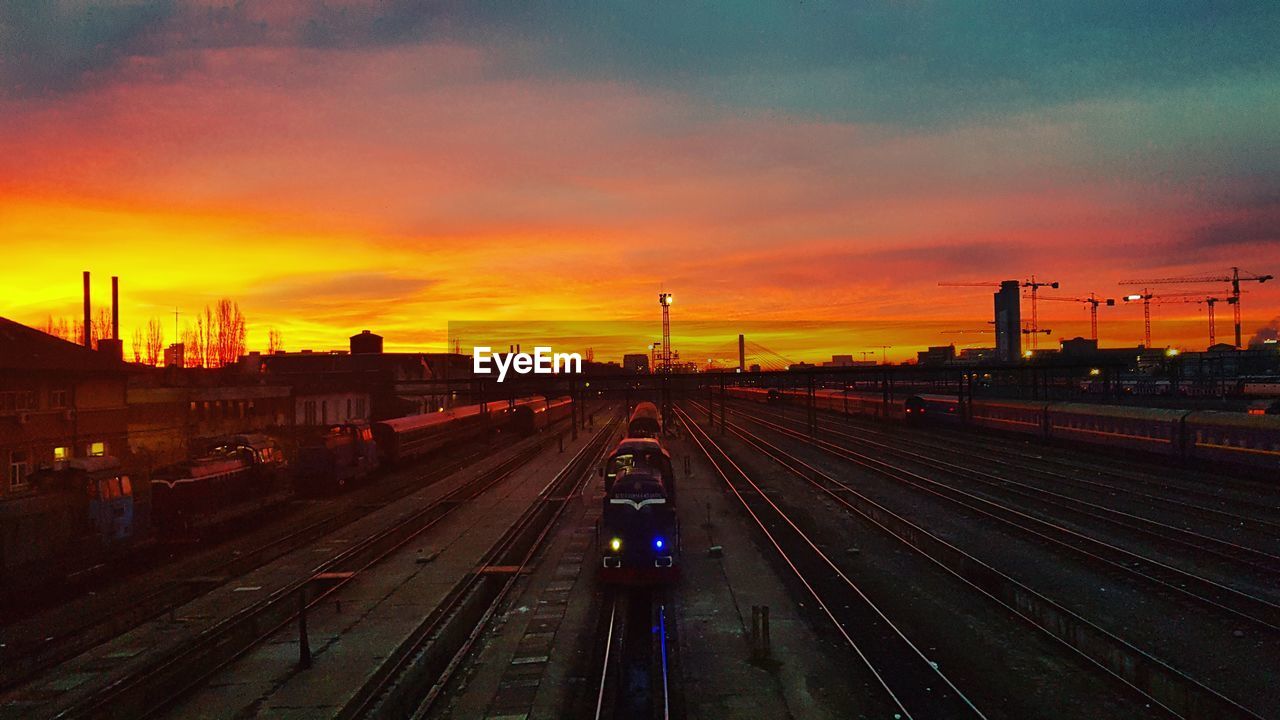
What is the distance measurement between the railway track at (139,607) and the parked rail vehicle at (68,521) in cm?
243

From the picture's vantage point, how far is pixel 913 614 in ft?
60.3

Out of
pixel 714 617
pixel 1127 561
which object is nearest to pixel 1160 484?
pixel 1127 561

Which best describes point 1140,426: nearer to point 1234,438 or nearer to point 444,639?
point 1234,438

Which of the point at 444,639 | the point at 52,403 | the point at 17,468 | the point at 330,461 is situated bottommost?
the point at 444,639

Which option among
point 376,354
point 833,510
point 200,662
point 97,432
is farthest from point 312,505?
point 376,354

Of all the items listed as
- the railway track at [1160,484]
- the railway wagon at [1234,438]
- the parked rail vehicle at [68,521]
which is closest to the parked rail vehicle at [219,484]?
the parked rail vehicle at [68,521]

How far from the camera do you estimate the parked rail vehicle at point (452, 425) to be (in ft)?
162

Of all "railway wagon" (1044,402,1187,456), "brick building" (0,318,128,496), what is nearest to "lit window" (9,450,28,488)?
"brick building" (0,318,128,496)

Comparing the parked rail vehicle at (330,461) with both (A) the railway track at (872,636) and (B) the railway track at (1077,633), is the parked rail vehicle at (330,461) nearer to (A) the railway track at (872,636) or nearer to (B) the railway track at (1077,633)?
(A) the railway track at (872,636)

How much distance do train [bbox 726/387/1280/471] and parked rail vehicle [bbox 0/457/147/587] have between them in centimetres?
4768

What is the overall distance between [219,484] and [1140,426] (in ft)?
163

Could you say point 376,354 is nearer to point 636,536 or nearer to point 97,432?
point 97,432

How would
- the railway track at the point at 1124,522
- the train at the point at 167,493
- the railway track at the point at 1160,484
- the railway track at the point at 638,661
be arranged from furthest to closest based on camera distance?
the railway track at the point at 1160,484 → the railway track at the point at 1124,522 → the train at the point at 167,493 → the railway track at the point at 638,661

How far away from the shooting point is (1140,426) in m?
44.5
